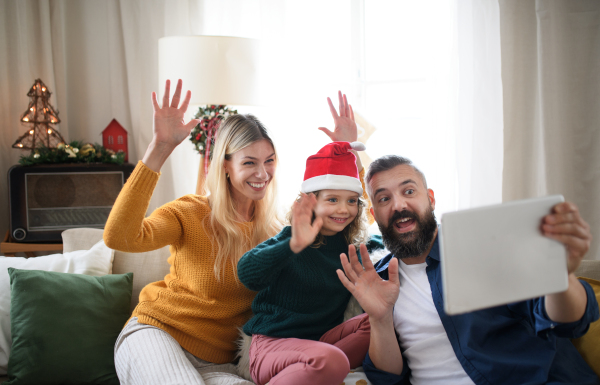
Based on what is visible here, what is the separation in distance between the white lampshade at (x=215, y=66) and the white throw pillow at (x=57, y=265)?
33.0 inches

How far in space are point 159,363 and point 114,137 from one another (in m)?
2.02

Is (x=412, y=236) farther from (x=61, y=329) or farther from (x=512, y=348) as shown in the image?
(x=61, y=329)

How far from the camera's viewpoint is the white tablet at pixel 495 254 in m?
0.86

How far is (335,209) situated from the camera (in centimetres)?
Answer: 142

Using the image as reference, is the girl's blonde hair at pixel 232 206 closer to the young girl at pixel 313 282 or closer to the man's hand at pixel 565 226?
the young girl at pixel 313 282

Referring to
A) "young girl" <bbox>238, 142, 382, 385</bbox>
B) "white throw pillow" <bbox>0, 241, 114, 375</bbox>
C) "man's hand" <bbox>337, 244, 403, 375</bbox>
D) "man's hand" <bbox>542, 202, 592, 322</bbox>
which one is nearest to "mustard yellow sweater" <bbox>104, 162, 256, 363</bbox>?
"young girl" <bbox>238, 142, 382, 385</bbox>

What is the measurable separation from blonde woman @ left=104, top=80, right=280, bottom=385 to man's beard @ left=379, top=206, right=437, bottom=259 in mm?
515

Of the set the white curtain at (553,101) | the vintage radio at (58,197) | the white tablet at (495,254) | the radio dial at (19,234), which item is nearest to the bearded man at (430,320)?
the white tablet at (495,254)

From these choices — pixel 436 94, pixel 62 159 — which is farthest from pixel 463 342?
pixel 62 159

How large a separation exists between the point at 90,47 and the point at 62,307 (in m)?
2.25

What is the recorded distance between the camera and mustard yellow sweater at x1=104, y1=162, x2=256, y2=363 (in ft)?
5.11

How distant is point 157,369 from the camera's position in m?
1.39

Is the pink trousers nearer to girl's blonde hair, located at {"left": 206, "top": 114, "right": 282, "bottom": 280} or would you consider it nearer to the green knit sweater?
the green knit sweater

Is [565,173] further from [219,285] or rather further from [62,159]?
[62,159]
